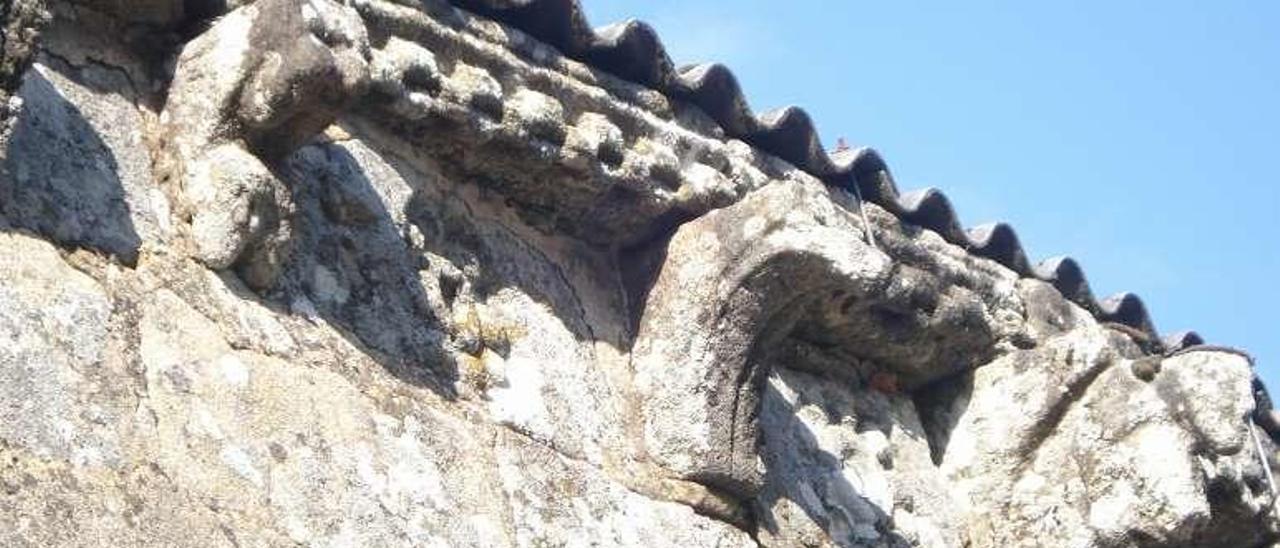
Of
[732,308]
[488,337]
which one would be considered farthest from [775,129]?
[488,337]

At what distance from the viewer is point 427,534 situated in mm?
4102

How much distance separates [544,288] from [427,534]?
1.06 meters

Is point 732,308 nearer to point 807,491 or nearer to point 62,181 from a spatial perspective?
point 807,491

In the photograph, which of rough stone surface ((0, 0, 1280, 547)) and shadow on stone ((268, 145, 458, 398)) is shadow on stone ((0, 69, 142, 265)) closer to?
rough stone surface ((0, 0, 1280, 547))

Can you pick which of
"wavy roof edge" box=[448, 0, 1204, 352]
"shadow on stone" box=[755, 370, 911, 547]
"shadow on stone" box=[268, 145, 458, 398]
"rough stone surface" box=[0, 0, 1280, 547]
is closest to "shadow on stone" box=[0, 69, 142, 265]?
"rough stone surface" box=[0, 0, 1280, 547]

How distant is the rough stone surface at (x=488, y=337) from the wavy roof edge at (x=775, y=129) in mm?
65

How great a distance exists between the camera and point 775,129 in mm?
5746

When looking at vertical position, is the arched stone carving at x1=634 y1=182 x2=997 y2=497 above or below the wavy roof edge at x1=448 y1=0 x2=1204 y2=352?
below

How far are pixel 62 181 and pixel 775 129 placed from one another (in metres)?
2.30

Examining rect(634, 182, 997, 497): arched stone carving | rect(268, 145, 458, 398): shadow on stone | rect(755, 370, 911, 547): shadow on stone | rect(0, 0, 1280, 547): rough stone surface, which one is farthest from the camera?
rect(755, 370, 911, 547): shadow on stone

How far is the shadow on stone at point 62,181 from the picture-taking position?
387cm

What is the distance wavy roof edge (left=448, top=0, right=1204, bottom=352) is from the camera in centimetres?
510

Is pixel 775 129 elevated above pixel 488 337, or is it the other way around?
pixel 775 129

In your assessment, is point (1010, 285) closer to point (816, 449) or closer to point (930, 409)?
point (930, 409)
